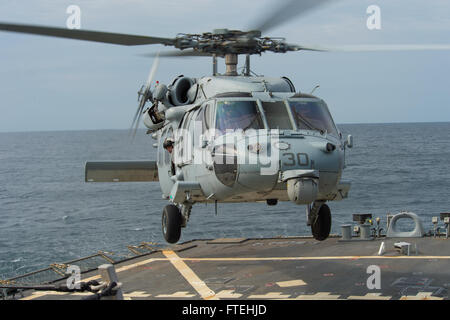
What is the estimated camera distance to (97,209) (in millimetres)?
67625

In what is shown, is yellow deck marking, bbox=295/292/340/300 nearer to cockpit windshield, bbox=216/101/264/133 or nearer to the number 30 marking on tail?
the number 30 marking on tail

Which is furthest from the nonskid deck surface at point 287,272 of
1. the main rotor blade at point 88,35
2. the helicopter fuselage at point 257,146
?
the main rotor blade at point 88,35

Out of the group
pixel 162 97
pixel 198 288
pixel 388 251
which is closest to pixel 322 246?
pixel 388 251

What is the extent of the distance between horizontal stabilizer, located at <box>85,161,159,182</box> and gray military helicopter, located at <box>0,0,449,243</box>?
6.78 feet

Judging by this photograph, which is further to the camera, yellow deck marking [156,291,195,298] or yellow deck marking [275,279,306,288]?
yellow deck marking [275,279,306,288]

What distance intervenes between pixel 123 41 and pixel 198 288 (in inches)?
397

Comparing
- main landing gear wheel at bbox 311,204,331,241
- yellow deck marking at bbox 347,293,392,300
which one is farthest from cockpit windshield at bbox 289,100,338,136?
yellow deck marking at bbox 347,293,392,300

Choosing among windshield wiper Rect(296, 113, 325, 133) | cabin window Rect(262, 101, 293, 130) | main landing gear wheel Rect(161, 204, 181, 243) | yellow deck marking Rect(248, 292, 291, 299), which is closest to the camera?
cabin window Rect(262, 101, 293, 130)

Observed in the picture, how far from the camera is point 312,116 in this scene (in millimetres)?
14711

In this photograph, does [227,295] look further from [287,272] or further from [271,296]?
[287,272]

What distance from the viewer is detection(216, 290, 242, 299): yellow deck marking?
2028 cm

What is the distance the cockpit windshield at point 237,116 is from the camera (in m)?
14.2

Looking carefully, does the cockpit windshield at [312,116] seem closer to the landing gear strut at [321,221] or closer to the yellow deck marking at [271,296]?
the landing gear strut at [321,221]
